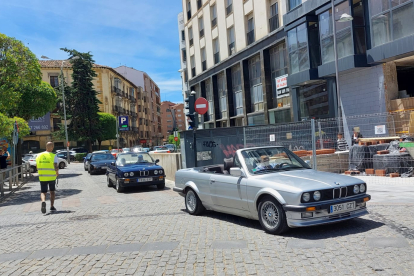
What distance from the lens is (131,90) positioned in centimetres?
8362

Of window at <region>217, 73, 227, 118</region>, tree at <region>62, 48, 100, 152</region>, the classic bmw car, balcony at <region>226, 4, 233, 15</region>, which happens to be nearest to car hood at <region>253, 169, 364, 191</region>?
the classic bmw car

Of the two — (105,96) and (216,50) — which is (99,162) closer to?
(216,50)

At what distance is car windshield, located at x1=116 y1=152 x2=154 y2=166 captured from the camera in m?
15.3

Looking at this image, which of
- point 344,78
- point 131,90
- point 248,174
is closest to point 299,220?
point 248,174

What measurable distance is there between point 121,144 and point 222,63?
41.2 metres

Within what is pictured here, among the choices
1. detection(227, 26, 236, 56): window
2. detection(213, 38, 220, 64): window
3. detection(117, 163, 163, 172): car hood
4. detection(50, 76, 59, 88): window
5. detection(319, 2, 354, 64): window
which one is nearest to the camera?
detection(117, 163, 163, 172): car hood

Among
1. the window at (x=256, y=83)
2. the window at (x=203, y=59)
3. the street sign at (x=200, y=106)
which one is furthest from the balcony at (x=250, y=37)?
the street sign at (x=200, y=106)

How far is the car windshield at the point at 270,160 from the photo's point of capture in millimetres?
7145

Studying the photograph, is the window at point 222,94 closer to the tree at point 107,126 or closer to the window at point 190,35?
the window at point 190,35

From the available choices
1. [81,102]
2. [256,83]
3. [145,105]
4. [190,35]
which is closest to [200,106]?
[256,83]

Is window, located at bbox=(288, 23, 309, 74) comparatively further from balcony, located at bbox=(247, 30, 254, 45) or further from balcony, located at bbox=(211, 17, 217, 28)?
balcony, located at bbox=(211, 17, 217, 28)

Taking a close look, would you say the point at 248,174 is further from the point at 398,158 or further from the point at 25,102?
the point at 25,102

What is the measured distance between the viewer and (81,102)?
180 ft

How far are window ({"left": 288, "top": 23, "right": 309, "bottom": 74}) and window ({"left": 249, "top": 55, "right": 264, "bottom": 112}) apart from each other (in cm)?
579
